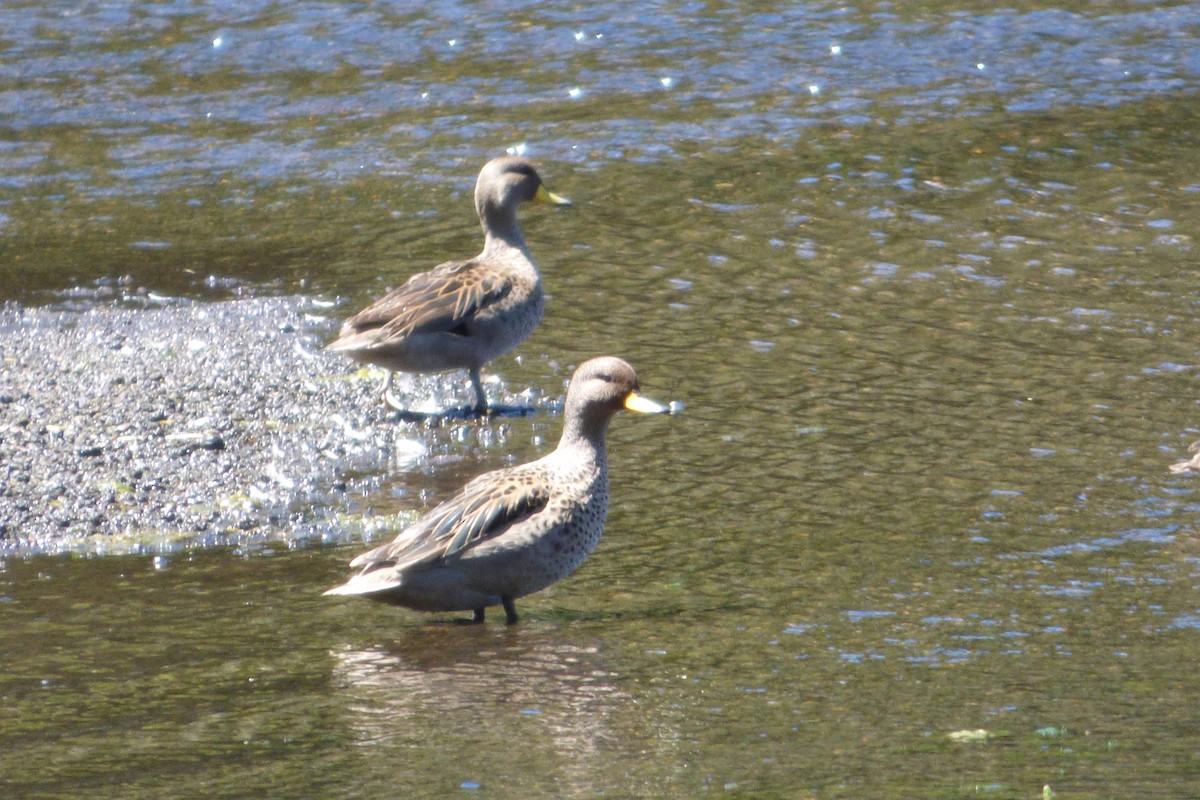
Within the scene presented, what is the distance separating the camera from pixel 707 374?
985 centimetres

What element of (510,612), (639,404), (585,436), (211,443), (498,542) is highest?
(639,404)

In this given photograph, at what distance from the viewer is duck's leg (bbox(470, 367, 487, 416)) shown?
9617 millimetres

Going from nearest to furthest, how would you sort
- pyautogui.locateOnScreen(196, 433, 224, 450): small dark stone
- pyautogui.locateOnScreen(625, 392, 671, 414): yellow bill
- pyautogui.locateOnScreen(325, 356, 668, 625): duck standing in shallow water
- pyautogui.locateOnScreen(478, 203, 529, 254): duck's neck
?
pyautogui.locateOnScreen(325, 356, 668, 625): duck standing in shallow water < pyautogui.locateOnScreen(625, 392, 671, 414): yellow bill < pyautogui.locateOnScreen(196, 433, 224, 450): small dark stone < pyautogui.locateOnScreen(478, 203, 529, 254): duck's neck

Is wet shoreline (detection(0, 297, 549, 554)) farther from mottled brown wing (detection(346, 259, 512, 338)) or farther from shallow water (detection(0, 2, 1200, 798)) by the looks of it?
mottled brown wing (detection(346, 259, 512, 338))

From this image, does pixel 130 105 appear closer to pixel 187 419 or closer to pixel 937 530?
pixel 187 419

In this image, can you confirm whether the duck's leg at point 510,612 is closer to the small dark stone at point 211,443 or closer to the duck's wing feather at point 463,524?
the duck's wing feather at point 463,524

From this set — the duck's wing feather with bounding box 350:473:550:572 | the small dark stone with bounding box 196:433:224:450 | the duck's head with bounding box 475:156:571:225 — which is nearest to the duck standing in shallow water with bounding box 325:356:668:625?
the duck's wing feather with bounding box 350:473:550:572

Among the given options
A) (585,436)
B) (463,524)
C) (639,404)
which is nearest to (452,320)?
(585,436)

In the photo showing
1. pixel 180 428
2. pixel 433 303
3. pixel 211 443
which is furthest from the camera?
pixel 433 303

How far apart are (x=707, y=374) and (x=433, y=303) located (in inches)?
A: 65.0

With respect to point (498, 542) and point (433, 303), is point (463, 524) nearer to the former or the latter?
point (498, 542)

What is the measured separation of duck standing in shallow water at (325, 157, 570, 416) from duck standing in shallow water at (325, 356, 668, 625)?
2.24 metres

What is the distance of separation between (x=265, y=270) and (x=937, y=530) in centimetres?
614

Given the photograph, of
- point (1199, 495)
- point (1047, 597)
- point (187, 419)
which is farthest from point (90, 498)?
point (1199, 495)
